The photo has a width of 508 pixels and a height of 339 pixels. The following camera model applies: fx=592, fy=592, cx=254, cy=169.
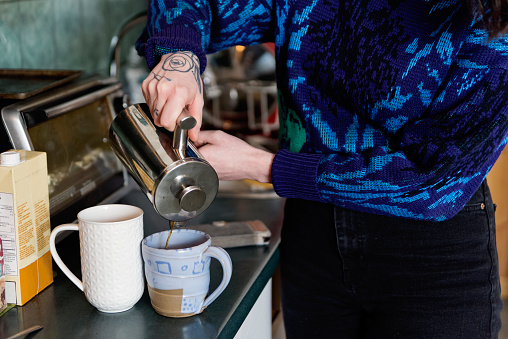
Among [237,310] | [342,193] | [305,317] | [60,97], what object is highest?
[60,97]

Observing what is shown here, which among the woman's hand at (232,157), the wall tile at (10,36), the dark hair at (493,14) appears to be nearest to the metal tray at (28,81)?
the wall tile at (10,36)

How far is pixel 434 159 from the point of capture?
2.86ft

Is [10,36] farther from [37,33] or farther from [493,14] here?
[493,14]

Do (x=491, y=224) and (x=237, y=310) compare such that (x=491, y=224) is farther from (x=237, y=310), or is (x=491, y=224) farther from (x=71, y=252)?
(x=71, y=252)

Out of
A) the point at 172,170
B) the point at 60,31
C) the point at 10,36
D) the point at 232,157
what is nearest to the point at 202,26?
the point at 232,157

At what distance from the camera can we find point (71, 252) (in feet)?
3.53

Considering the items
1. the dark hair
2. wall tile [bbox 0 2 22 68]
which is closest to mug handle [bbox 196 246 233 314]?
the dark hair

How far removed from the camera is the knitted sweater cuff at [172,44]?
3.02ft

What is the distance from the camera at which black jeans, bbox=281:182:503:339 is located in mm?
939

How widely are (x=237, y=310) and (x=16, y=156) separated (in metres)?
0.40

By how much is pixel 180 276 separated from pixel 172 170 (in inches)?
6.4

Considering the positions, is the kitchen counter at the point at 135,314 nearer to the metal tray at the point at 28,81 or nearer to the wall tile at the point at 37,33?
the metal tray at the point at 28,81

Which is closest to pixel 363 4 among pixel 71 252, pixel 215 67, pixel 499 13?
pixel 499 13

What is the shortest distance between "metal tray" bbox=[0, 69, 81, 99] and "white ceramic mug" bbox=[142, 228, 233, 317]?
421 millimetres
